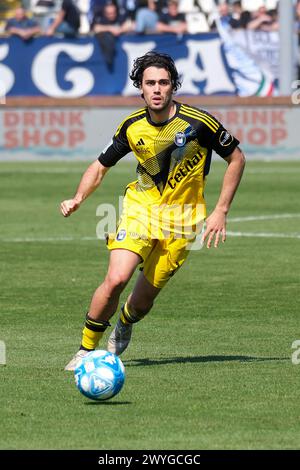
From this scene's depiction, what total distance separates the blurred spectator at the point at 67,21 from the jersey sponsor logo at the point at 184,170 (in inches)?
939

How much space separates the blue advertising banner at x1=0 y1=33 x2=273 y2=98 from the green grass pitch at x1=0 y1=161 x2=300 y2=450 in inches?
458

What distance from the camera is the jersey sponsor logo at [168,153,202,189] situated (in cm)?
967

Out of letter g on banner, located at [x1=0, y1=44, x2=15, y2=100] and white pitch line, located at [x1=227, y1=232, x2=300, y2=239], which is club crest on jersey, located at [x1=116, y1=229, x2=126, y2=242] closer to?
white pitch line, located at [x1=227, y1=232, x2=300, y2=239]

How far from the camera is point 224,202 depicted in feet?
31.2

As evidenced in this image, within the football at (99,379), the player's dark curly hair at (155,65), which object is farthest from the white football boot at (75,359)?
the player's dark curly hair at (155,65)

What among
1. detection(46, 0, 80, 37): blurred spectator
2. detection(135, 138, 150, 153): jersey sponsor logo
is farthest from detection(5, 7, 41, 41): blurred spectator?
detection(135, 138, 150, 153): jersey sponsor logo

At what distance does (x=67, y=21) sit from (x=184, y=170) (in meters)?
24.3

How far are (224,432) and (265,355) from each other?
2688mm

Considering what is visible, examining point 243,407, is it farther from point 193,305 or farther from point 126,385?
point 193,305

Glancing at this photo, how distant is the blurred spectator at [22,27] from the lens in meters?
33.1

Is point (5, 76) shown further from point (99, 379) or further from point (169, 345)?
point (99, 379)

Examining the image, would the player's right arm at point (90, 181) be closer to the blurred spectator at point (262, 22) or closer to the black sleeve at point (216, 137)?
the black sleeve at point (216, 137)
